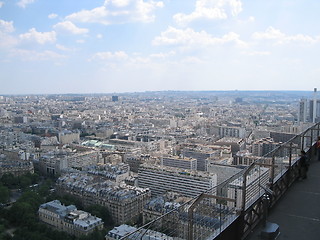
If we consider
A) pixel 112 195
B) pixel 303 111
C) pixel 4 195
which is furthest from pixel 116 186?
pixel 303 111

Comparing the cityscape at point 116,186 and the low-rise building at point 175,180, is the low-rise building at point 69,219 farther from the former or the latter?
the low-rise building at point 175,180

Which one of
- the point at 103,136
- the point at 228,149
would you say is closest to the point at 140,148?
the point at 228,149

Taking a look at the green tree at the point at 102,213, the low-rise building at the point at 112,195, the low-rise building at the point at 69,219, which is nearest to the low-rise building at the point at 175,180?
the low-rise building at the point at 112,195

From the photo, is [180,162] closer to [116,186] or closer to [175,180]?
[175,180]

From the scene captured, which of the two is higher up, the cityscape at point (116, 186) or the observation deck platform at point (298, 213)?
the observation deck platform at point (298, 213)

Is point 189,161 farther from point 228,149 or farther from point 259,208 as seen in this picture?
point 259,208

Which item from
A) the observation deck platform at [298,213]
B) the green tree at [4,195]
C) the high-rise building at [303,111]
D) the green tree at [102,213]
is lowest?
the green tree at [102,213]

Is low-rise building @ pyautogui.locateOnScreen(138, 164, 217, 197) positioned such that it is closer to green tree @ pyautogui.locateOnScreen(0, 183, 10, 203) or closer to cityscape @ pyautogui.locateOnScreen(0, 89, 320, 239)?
cityscape @ pyautogui.locateOnScreen(0, 89, 320, 239)
